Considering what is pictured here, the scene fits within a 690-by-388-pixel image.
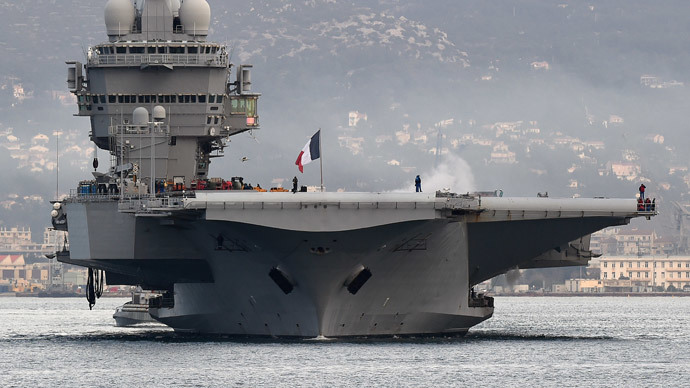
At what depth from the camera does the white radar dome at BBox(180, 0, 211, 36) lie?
6069cm

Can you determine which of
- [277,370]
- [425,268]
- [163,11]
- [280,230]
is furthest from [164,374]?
[163,11]

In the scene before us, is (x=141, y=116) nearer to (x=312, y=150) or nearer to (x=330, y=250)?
(x=312, y=150)

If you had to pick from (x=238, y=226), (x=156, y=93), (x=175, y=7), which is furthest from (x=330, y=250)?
(x=175, y=7)

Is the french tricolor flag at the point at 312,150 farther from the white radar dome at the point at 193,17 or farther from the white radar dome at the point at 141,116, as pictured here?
the white radar dome at the point at 193,17

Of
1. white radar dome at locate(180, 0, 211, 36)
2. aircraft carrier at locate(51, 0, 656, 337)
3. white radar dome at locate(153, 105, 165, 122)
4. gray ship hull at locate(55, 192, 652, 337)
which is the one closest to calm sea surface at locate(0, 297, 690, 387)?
gray ship hull at locate(55, 192, 652, 337)

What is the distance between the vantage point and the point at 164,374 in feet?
140

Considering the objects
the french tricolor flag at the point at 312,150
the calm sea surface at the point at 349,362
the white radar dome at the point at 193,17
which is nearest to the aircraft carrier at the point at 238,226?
the white radar dome at the point at 193,17

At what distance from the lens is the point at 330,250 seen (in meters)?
48.0

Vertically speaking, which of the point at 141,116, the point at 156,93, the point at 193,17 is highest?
the point at 193,17

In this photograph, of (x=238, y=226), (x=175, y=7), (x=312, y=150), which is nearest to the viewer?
(x=238, y=226)

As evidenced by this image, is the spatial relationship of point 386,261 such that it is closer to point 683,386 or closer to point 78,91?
point 683,386

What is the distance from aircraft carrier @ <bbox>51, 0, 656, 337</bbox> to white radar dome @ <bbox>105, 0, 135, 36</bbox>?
7cm

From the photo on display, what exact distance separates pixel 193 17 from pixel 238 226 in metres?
15.1

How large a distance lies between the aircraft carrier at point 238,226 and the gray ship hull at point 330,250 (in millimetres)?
51
